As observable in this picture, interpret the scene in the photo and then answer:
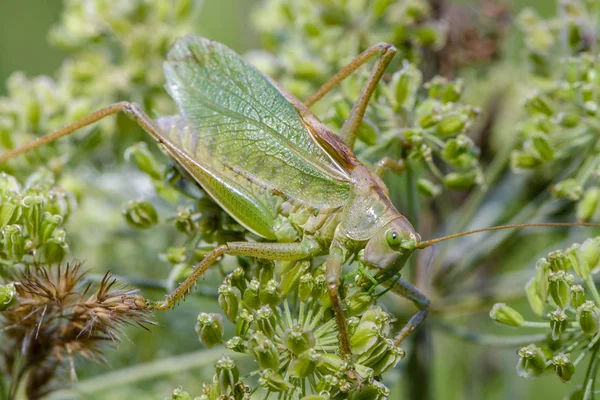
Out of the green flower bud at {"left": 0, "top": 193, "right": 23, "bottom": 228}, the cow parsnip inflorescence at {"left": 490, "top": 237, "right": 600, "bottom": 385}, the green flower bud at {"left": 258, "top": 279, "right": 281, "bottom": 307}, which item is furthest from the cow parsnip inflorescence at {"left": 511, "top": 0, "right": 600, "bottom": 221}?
the green flower bud at {"left": 0, "top": 193, "right": 23, "bottom": 228}

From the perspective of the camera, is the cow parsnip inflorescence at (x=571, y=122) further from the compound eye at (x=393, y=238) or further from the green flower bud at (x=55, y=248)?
the green flower bud at (x=55, y=248)

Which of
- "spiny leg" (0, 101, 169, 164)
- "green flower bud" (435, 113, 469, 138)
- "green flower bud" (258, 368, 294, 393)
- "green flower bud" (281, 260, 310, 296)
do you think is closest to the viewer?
"green flower bud" (258, 368, 294, 393)

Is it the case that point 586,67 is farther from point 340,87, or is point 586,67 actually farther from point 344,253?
point 344,253

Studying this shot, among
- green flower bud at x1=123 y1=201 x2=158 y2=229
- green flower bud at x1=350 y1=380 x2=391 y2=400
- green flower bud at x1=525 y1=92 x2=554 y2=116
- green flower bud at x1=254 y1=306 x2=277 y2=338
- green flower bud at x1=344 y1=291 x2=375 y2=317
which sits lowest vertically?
green flower bud at x1=350 y1=380 x2=391 y2=400

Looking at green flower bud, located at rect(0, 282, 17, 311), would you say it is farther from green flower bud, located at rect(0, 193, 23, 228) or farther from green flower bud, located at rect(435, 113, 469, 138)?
green flower bud, located at rect(435, 113, 469, 138)

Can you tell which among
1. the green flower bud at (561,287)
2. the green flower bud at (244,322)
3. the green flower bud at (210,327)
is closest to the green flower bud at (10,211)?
the green flower bud at (210,327)

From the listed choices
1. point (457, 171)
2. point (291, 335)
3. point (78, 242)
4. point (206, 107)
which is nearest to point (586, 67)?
point (457, 171)

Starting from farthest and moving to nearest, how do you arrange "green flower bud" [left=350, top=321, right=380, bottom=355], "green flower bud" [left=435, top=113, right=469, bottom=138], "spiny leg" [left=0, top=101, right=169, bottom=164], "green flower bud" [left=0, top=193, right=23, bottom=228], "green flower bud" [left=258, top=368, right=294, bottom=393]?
"spiny leg" [left=0, top=101, right=169, bottom=164]
"green flower bud" [left=435, top=113, right=469, bottom=138]
"green flower bud" [left=0, top=193, right=23, bottom=228]
"green flower bud" [left=350, top=321, right=380, bottom=355]
"green flower bud" [left=258, top=368, right=294, bottom=393]
